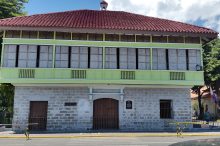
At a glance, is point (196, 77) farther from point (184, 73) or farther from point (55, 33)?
point (55, 33)

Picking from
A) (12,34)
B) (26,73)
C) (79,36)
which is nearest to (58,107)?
(26,73)

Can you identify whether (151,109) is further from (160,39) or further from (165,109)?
(160,39)

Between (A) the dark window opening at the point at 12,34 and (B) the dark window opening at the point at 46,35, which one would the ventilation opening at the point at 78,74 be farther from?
(A) the dark window opening at the point at 12,34

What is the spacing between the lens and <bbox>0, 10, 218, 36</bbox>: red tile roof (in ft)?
76.4

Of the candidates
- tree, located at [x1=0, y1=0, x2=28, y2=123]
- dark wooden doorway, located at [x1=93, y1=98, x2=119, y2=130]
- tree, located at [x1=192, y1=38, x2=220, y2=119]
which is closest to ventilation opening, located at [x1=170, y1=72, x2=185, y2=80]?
dark wooden doorway, located at [x1=93, y1=98, x2=119, y2=130]

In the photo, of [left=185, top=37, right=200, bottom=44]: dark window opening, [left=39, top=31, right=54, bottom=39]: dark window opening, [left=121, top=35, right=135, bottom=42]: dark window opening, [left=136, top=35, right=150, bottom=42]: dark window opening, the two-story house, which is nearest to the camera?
the two-story house

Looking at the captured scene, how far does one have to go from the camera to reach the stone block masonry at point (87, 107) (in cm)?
2317

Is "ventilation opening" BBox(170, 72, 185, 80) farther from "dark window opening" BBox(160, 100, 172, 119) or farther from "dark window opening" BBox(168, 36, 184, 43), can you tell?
"dark window opening" BBox(168, 36, 184, 43)

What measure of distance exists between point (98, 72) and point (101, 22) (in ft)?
14.7

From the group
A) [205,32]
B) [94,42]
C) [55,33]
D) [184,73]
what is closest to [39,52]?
[55,33]

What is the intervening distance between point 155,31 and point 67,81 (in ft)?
25.4

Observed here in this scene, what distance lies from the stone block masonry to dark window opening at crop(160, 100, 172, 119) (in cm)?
41

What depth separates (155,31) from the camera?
77.8 ft

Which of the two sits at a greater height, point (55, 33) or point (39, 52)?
point (55, 33)
